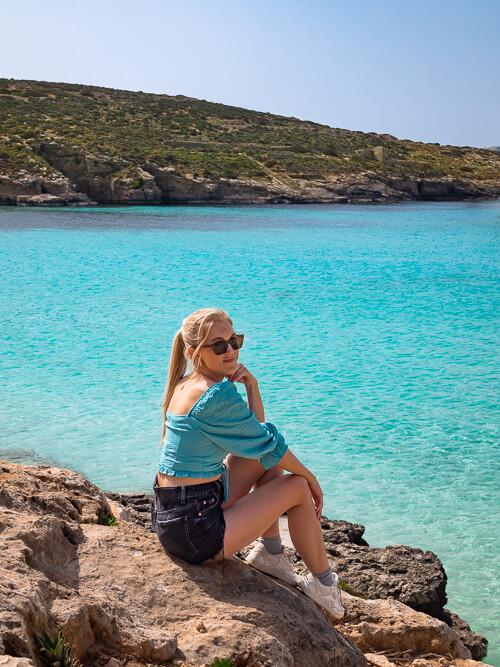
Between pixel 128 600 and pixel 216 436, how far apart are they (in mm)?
738

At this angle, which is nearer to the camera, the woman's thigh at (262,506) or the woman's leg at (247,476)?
the woman's thigh at (262,506)

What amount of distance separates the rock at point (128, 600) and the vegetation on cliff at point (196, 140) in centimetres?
4128

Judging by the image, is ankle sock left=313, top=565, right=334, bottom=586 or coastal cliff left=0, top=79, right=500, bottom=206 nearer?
ankle sock left=313, top=565, right=334, bottom=586

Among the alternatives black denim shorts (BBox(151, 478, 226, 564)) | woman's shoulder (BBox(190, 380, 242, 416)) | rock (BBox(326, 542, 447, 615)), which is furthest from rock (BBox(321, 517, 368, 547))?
woman's shoulder (BBox(190, 380, 242, 416))

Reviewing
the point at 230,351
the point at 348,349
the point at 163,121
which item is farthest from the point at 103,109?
the point at 230,351

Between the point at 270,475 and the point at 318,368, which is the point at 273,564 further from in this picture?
the point at 318,368

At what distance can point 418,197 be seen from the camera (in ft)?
184

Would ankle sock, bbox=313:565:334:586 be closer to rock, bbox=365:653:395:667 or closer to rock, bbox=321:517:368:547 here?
rock, bbox=365:653:395:667

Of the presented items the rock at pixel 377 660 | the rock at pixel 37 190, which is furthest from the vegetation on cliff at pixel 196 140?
the rock at pixel 377 660

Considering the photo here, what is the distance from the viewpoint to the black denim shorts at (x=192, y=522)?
115 inches

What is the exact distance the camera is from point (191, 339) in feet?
10.3

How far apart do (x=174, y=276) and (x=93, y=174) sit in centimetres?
2737

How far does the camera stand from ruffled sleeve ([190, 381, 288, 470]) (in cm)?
289

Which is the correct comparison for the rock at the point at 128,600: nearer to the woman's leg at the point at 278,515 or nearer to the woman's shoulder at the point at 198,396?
the woman's leg at the point at 278,515
